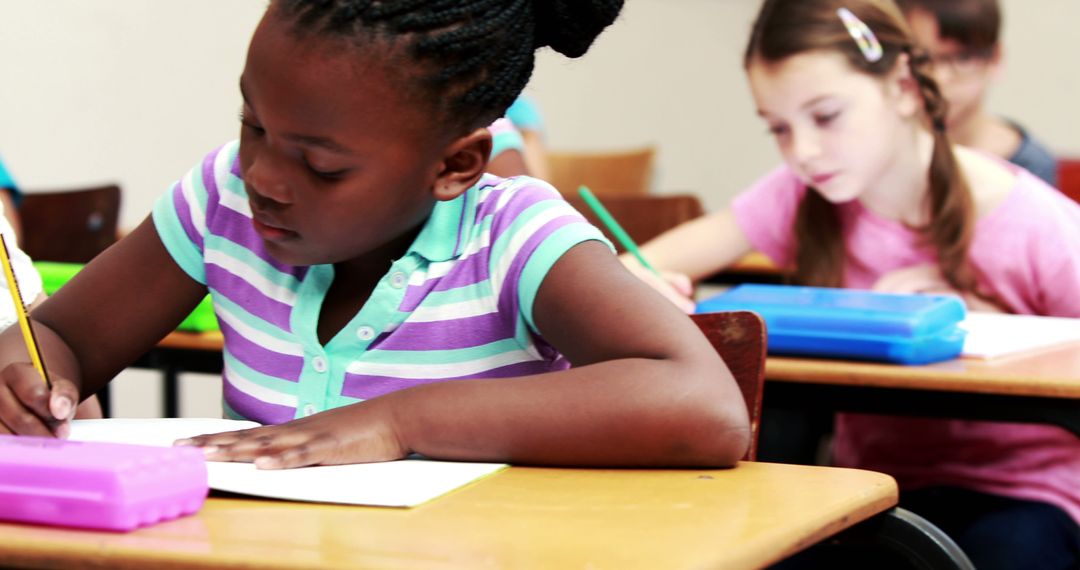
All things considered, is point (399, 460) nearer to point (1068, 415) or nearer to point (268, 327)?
point (268, 327)

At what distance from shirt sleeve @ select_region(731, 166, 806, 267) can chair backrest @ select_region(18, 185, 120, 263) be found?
124cm

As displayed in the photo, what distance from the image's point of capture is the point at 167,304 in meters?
1.27

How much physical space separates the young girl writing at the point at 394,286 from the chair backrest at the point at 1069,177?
2.96 meters

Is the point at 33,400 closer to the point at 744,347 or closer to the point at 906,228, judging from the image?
the point at 744,347

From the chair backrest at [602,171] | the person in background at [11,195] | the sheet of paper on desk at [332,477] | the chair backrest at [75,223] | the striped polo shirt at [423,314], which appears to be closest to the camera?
the sheet of paper on desk at [332,477]

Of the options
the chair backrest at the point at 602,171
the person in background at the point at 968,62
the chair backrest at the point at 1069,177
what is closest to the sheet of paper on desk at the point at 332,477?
the person in background at the point at 968,62

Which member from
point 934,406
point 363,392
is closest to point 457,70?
point 363,392

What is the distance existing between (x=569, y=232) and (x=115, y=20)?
2.66 m

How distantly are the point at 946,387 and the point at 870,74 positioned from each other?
79 cm

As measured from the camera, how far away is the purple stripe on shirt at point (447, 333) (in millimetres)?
1174

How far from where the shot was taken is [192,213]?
49.5 inches

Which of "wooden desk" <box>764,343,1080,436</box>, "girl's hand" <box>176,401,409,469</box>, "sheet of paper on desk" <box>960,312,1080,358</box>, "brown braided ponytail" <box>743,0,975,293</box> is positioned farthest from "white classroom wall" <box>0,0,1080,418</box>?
"girl's hand" <box>176,401,409,469</box>

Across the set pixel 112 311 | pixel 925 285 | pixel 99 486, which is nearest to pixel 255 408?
pixel 112 311

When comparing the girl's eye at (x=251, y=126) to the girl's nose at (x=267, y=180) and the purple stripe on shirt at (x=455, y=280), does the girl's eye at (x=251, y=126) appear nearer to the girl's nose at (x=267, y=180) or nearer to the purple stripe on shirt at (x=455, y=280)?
the girl's nose at (x=267, y=180)
